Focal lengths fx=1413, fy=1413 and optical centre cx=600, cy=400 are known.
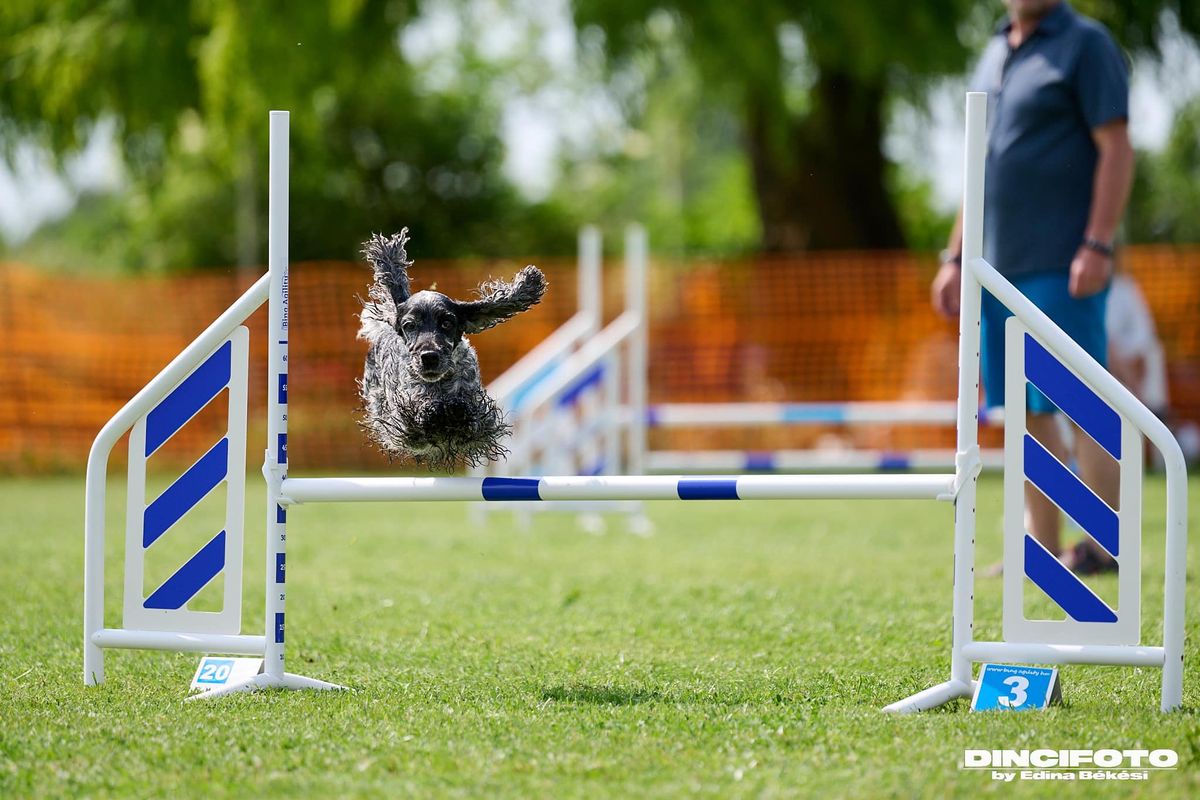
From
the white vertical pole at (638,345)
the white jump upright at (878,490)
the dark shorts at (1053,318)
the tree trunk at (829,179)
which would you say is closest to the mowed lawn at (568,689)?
the white jump upright at (878,490)

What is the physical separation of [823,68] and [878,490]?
1010cm

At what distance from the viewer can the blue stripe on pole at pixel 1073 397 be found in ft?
9.78

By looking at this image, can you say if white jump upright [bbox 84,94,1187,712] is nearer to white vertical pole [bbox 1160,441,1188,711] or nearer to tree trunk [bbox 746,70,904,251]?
white vertical pole [bbox 1160,441,1188,711]

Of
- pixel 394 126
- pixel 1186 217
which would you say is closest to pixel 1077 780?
pixel 394 126

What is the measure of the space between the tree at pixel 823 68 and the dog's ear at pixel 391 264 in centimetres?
864

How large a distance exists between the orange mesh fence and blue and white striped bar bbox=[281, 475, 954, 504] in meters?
8.76

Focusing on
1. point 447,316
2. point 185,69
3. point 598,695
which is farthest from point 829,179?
point 598,695

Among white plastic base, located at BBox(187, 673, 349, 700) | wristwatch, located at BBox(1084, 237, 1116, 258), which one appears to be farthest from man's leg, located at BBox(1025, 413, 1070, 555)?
white plastic base, located at BBox(187, 673, 349, 700)

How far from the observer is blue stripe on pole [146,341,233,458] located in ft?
11.1

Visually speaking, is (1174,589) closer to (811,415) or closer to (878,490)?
(878,490)

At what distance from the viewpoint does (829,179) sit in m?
14.0

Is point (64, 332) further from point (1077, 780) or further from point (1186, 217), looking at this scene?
point (1186, 217)

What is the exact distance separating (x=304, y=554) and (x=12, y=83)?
9.10 metres

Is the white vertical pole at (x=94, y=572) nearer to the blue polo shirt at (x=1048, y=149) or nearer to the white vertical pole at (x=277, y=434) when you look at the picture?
the white vertical pole at (x=277, y=434)
